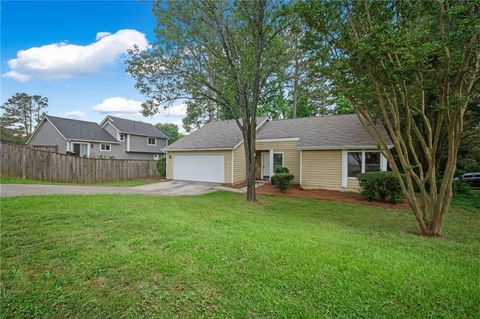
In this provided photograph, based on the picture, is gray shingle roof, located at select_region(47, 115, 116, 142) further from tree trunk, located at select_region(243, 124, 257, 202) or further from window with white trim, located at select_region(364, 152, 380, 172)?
window with white trim, located at select_region(364, 152, 380, 172)

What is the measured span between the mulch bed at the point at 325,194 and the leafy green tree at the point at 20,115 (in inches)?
1543

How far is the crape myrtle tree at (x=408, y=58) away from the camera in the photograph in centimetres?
518

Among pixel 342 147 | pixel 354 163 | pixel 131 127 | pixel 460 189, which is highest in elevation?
pixel 131 127

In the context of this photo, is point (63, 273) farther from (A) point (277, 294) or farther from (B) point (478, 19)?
(B) point (478, 19)

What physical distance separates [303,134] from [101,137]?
69.0 feet

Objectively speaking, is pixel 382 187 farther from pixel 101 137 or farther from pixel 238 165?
pixel 101 137

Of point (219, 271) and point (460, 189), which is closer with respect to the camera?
point (219, 271)

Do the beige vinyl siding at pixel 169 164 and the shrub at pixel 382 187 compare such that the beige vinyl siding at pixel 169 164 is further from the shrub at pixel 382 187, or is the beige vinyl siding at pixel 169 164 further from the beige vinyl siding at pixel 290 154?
the shrub at pixel 382 187

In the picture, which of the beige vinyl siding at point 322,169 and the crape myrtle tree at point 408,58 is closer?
the crape myrtle tree at point 408,58

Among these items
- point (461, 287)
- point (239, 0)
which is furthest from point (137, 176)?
point (461, 287)

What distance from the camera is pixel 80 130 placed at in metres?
24.7

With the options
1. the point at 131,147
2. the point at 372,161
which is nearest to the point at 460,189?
the point at 372,161

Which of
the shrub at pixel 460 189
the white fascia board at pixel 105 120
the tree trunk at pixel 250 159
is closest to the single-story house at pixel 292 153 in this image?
the shrub at pixel 460 189

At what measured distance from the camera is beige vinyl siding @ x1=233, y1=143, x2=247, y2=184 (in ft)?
51.2
